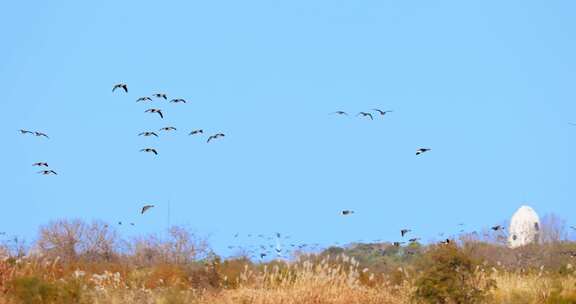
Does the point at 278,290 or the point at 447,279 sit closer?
the point at 447,279

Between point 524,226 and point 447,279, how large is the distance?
37.5 m

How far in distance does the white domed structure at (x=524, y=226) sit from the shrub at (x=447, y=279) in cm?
3579

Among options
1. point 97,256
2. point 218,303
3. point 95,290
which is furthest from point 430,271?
point 97,256

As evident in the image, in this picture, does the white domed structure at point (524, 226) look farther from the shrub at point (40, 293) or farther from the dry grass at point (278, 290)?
the shrub at point (40, 293)

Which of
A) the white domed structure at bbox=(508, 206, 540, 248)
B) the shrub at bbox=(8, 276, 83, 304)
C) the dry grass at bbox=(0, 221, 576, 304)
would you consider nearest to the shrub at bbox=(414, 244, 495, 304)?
the dry grass at bbox=(0, 221, 576, 304)

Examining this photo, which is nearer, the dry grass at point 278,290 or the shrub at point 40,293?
the shrub at point 40,293

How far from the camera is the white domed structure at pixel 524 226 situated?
5212 cm

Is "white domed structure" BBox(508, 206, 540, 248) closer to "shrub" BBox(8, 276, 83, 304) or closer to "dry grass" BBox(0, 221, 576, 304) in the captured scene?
"dry grass" BBox(0, 221, 576, 304)

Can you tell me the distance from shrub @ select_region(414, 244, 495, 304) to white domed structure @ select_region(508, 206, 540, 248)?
35.8 metres

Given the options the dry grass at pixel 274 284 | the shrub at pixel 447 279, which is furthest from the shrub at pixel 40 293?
the shrub at pixel 447 279

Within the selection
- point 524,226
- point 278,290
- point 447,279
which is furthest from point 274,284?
point 524,226

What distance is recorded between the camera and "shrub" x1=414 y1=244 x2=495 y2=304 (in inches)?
666

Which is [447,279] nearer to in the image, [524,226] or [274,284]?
[274,284]

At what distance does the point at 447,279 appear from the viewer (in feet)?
55.6
